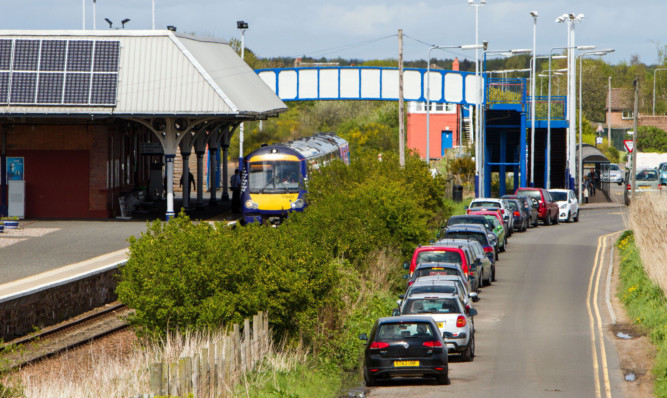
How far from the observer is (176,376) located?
1343cm

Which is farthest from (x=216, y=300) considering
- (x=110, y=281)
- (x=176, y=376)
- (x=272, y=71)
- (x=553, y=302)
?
(x=272, y=71)

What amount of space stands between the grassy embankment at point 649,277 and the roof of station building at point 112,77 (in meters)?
14.5

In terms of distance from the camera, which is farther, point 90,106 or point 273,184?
point 273,184

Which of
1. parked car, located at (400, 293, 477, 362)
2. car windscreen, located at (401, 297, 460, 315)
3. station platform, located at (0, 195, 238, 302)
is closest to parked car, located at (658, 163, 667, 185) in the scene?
station platform, located at (0, 195, 238, 302)

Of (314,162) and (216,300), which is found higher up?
(314,162)

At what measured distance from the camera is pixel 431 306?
20.9 meters

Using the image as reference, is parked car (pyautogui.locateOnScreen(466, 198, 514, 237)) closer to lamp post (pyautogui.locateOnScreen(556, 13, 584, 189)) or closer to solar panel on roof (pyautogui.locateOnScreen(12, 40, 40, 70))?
lamp post (pyautogui.locateOnScreen(556, 13, 584, 189))

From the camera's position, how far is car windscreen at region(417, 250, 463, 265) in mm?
27328

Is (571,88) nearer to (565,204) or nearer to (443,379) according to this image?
(565,204)

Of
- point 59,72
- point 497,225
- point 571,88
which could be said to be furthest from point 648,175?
point 59,72

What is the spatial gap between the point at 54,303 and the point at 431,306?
8.79 metres

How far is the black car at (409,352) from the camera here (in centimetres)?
1802

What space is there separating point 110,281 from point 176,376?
13.5 meters

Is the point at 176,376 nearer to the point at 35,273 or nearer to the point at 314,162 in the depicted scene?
the point at 35,273
